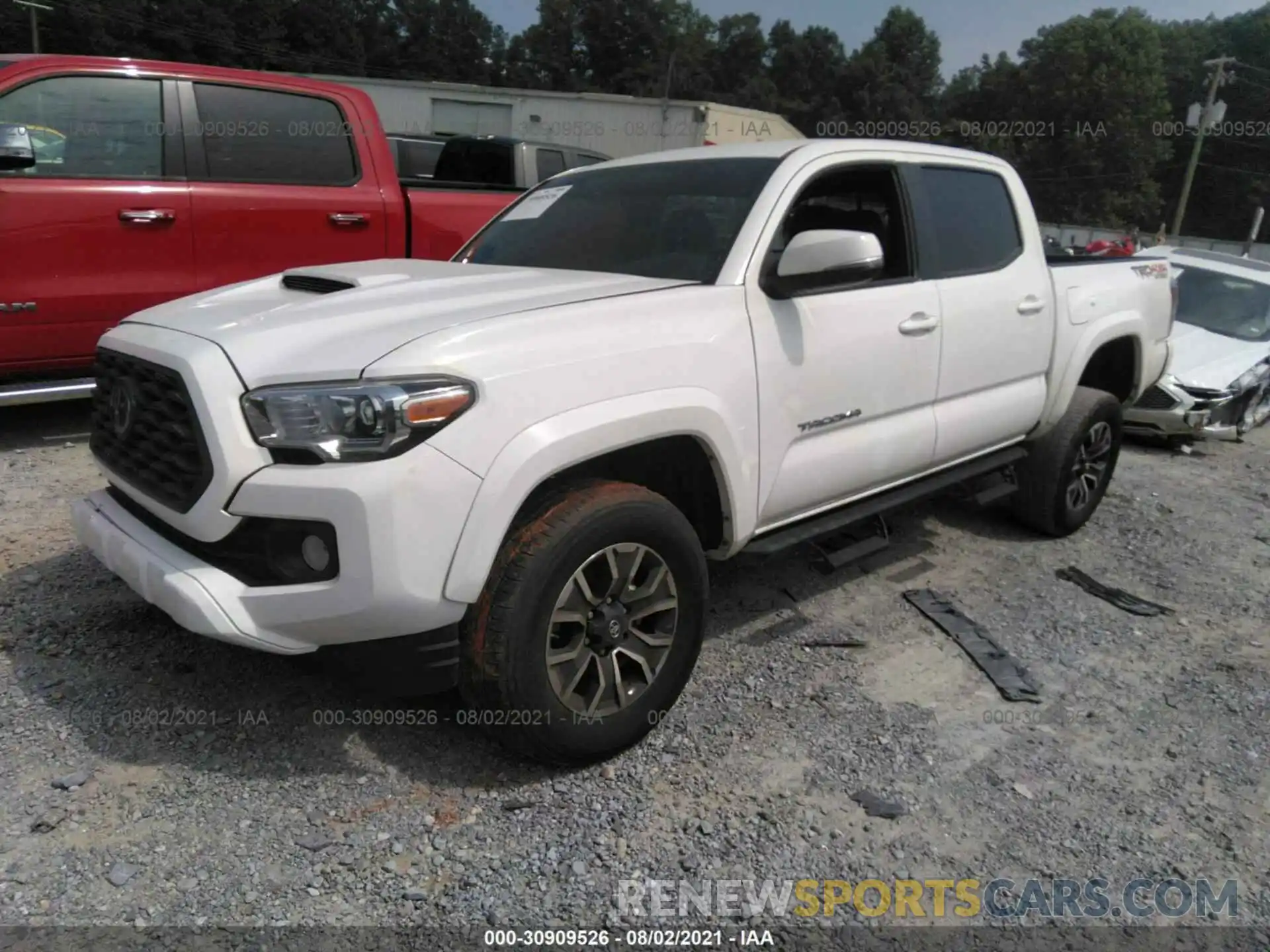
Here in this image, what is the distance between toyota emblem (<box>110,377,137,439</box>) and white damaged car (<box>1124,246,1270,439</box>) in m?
6.40

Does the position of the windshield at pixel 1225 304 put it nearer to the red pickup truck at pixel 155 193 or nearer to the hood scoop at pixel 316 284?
the red pickup truck at pixel 155 193

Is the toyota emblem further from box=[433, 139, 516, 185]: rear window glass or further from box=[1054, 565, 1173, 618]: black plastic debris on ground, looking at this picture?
box=[433, 139, 516, 185]: rear window glass

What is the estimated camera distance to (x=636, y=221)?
11.1 ft

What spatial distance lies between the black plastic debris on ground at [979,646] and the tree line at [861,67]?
52.7 metres

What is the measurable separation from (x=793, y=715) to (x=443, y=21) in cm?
7752

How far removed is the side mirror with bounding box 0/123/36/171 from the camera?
430cm

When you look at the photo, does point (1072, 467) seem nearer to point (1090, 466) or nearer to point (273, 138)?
point (1090, 466)

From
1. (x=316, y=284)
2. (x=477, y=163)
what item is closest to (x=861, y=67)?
(x=477, y=163)

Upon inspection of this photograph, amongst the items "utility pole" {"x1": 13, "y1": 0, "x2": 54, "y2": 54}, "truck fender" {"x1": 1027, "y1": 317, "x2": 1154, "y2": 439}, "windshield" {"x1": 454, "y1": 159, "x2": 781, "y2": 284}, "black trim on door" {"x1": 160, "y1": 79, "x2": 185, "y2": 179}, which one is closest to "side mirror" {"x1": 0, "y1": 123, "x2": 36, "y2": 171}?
"black trim on door" {"x1": 160, "y1": 79, "x2": 185, "y2": 179}

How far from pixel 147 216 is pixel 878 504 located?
160 inches

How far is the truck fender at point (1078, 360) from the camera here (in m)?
4.46

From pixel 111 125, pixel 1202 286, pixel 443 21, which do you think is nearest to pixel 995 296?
pixel 111 125

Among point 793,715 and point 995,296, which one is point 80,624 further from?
point 995,296

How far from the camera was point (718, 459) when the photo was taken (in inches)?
109
